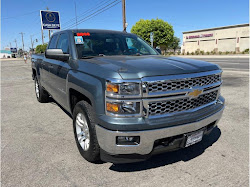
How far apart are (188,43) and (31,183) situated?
201 feet

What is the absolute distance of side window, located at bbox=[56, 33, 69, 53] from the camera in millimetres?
3571

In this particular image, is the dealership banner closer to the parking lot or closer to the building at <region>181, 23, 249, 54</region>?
the parking lot

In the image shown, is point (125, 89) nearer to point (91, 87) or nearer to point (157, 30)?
point (91, 87)

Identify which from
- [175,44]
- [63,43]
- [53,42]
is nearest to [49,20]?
[53,42]

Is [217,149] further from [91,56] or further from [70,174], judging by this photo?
[91,56]

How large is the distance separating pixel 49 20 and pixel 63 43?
31.4 meters

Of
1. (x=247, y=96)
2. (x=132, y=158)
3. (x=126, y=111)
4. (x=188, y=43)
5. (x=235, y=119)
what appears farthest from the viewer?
(x=188, y=43)

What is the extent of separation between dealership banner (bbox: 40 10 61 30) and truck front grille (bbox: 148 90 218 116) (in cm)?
3228

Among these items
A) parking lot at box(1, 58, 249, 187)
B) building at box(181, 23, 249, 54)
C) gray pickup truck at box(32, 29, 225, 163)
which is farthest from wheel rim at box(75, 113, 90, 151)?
building at box(181, 23, 249, 54)

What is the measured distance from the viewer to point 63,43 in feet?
12.6

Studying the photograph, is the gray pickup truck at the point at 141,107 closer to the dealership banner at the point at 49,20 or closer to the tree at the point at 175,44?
the dealership banner at the point at 49,20

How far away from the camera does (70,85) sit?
3031 millimetres

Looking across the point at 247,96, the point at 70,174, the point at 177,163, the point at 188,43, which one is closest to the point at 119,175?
the point at 70,174

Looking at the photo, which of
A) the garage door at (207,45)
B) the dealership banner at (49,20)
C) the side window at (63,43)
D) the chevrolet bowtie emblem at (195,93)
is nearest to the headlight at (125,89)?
the chevrolet bowtie emblem at (195,93)
